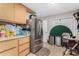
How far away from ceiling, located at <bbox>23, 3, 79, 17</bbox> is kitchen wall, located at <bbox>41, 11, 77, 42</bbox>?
6cm

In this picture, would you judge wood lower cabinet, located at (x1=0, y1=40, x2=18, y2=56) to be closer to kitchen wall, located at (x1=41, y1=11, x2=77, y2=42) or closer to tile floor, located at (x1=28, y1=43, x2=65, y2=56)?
tile floor, located at (x1=28, y1=43, x2=65, y2=56)

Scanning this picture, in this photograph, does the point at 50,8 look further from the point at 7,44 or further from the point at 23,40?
the point at 7,44

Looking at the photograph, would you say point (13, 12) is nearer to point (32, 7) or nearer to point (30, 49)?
point (32, 7)

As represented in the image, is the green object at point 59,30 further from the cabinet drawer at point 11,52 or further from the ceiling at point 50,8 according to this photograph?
the cabinet drawer at point 11,52

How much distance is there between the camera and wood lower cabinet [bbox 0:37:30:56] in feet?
4.82

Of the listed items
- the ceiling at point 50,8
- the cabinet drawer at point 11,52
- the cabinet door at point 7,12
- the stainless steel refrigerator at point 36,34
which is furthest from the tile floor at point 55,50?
the cabinet door at point 7,12

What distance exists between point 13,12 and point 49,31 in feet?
2.39

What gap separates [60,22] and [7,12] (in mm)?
911

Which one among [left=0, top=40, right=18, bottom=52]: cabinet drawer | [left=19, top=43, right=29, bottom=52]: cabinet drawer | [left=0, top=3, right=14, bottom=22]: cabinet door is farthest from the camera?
[left=19, top=43, right=29, bottom=52]: cabinet drawer

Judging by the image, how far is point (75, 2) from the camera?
146 cm

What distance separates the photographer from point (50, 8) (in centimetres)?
156

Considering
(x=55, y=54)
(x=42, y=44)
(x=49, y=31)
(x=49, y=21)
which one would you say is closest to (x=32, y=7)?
(x=49, y=21)

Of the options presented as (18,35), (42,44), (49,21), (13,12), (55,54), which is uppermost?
(13,12)

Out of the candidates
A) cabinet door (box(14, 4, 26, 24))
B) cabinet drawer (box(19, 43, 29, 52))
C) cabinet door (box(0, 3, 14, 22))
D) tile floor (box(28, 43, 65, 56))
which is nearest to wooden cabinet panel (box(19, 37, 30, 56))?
cabinet drawer (box(19, 43, 29, 52))
